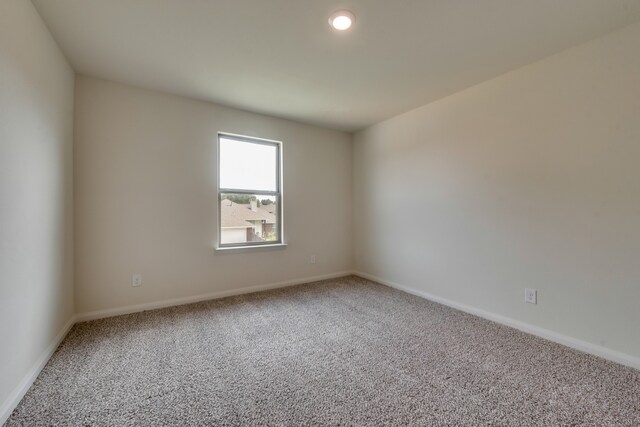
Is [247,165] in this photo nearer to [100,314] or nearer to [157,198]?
[157,198]

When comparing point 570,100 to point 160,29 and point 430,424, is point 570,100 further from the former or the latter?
point 160,29

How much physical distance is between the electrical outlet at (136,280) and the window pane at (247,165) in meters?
1.29

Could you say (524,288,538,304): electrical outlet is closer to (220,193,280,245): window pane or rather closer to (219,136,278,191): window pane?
(220,193,280,245): window pane

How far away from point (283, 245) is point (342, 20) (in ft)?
8.53

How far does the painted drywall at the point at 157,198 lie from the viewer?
255 centimetres

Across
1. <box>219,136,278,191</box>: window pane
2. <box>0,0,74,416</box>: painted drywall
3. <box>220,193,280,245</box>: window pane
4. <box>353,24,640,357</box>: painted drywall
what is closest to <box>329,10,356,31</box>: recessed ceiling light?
<box>353,24,640,357</box>: painted drywall

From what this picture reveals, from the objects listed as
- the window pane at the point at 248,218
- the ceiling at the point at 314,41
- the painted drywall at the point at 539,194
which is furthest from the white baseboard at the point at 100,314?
the ceiling at the point at 314,41

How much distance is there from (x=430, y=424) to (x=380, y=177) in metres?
2.96

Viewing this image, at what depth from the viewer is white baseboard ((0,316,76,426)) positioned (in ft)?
4.42

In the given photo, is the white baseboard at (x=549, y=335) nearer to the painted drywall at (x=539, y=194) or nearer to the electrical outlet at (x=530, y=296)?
the painted drywall at (x=539, y=194)

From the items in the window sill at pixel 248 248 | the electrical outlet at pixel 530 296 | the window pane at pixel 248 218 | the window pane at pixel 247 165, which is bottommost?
the electrical outlet at pixel 530 296

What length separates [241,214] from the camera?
346 cm

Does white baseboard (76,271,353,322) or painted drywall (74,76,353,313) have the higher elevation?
painted drywall (74,76,353,313)

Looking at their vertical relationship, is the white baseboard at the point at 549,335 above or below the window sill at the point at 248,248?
below
